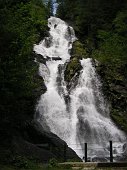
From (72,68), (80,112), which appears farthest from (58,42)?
(80,112)

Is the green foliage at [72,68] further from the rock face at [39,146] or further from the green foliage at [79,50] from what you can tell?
the rock face at [39,146]

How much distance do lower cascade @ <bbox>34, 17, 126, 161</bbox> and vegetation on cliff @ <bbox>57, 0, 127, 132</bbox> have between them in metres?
1.02

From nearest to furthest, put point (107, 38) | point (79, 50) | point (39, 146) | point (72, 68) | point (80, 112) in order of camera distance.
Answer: point (39, 146) → point (80, 112) → point (72, 68) → point (79, 50) → point (107, 38)

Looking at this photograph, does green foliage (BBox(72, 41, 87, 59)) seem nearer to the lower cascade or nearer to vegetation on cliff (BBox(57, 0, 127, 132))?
vegetation on cliff (BBox(57, 0, 127, 132))

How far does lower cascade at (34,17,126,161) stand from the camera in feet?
93.1

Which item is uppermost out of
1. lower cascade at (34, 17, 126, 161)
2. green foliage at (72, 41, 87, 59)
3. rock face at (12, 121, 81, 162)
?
green foliage at (72, 41, 87, 59)

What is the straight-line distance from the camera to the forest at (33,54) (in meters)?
16.1

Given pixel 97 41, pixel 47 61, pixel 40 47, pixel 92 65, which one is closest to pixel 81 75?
pixel 92 65

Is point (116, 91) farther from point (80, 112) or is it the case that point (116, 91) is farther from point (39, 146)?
point (39, 146)

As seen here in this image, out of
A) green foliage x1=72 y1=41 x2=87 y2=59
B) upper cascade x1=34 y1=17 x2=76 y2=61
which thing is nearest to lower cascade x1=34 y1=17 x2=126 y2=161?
upper cascade x1=34 y1=17 x2=76 y2=61

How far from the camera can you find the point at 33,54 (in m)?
29.2

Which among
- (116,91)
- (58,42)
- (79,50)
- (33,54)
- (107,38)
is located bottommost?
(116,91)

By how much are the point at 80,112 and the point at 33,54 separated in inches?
241

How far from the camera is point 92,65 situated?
3794cm
